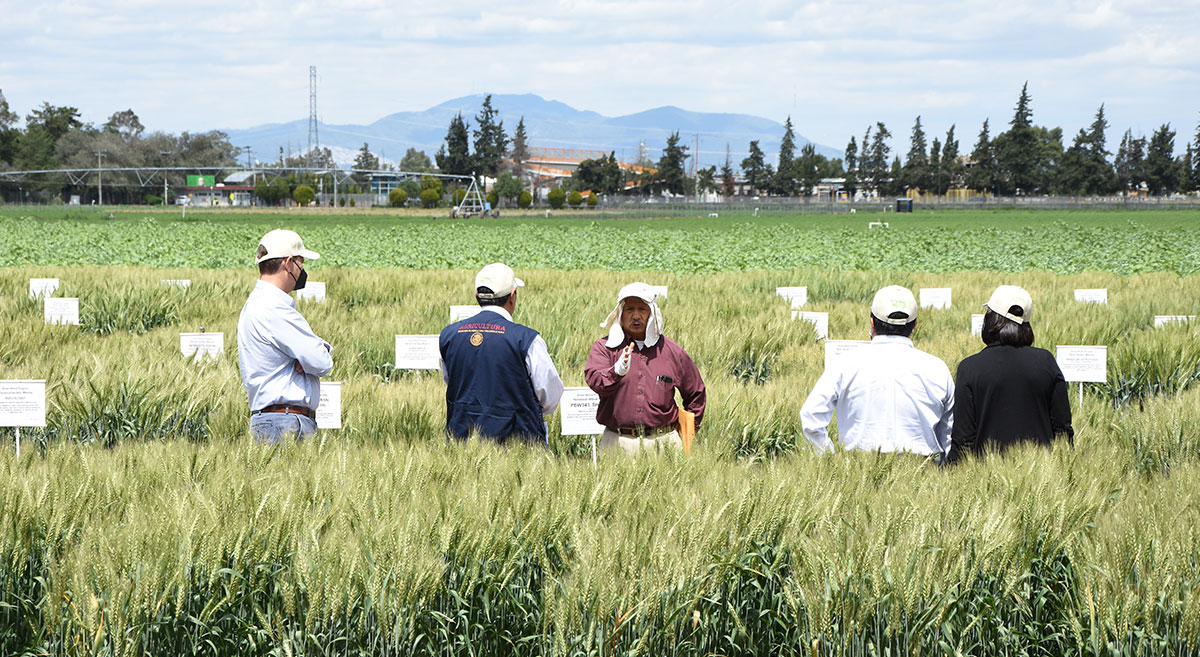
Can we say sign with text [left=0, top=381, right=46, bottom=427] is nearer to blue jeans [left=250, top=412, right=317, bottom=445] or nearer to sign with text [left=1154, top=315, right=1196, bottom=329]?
blue jeans [left=250, top=412, right=317, bottom=445]

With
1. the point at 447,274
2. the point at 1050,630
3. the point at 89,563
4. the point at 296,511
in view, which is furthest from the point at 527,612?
the point at 447,274

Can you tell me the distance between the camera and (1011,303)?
17.7 feet

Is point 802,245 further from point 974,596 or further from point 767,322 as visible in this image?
point 974,596

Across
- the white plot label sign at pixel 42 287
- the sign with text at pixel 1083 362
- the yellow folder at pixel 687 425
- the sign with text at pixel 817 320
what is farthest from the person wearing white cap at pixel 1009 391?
the white plot label sign at pixel 42 287

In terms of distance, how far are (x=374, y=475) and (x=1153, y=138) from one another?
159 m

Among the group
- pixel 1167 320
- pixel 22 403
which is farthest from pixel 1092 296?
pixel 22 403

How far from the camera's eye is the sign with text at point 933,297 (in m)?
12.8

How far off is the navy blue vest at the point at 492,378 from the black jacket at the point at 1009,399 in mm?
2369

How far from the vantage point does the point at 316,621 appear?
301 centimetres

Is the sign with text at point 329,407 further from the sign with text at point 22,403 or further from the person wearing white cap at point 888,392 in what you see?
the person wearing white cap at point 888,392

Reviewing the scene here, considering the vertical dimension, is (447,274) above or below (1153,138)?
below

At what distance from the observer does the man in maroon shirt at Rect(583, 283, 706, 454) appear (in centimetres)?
591

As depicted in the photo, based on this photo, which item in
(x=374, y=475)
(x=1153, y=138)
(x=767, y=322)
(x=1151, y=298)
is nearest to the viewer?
(x=374, y=475)

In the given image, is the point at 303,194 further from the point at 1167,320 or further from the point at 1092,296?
the point at 1167,320
